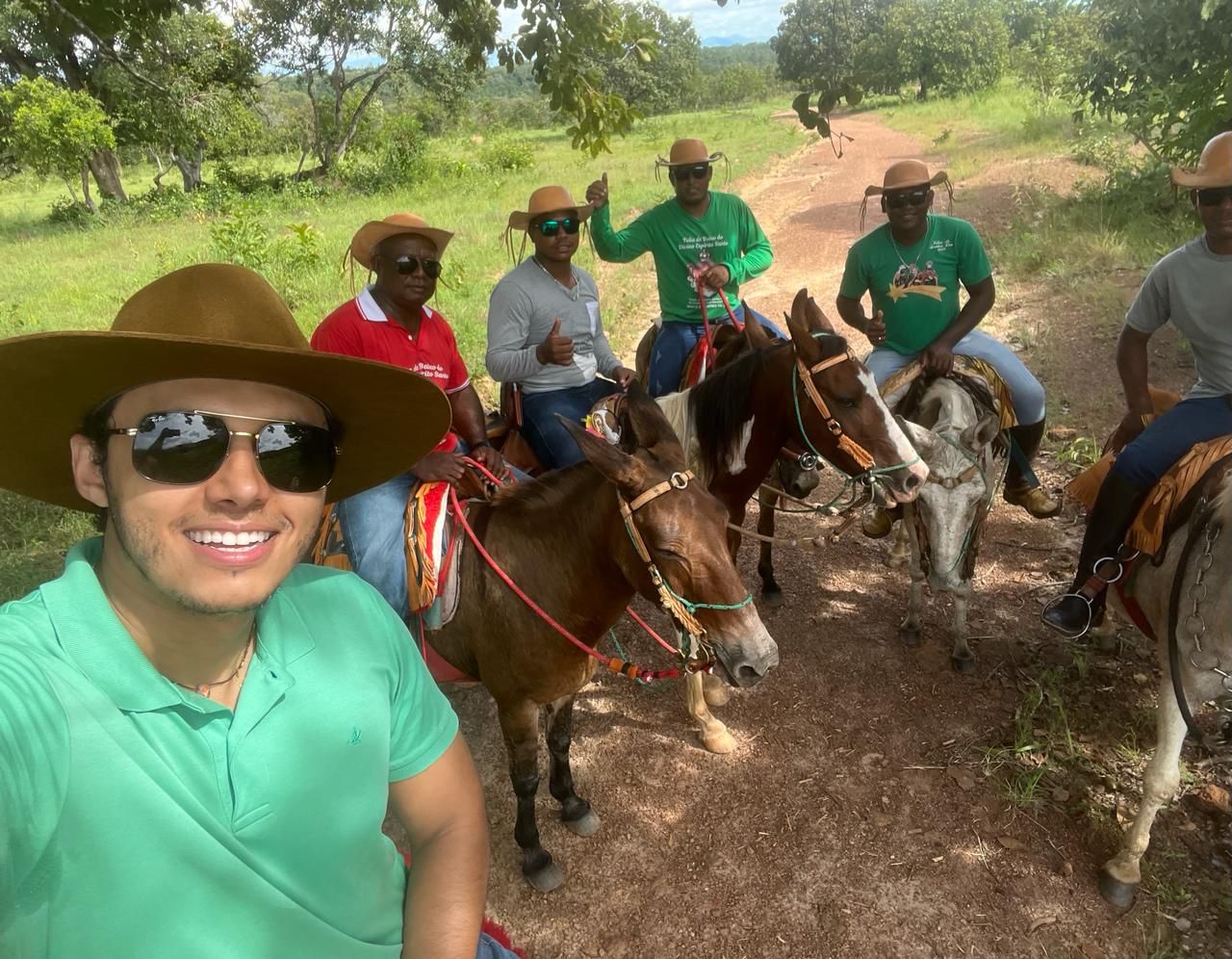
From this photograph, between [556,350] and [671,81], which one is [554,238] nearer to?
[556,350]

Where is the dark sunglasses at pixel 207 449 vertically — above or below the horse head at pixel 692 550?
above

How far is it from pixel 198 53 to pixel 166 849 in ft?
88.5

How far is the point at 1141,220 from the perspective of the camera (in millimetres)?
11727

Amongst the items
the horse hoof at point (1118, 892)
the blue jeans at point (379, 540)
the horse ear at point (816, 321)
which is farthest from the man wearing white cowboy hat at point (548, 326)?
the horse hoof at point (1118, 892)

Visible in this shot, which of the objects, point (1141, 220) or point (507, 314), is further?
point (1141, 220)

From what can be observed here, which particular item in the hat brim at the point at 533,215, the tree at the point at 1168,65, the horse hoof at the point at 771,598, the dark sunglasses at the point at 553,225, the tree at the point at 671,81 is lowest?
the horse hoof at the point at 771,598

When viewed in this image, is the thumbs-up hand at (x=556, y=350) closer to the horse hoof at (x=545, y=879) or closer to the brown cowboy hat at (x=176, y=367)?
the brown cowboy hat at (x=176, y=367)

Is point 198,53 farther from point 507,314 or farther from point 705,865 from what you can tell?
point 705,865

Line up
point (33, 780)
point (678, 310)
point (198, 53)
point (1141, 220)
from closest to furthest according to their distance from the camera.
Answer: point (33, 780) < point (678, 310) < point (1141, 220) < point (198, 53)

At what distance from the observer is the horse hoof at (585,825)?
11.7 ft

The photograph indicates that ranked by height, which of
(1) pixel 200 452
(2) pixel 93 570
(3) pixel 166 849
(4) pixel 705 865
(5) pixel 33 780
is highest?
(1) pixel 200 452

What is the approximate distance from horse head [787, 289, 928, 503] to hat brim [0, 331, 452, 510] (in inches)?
90.1

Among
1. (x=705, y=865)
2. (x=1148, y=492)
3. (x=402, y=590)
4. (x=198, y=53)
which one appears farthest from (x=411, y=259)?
(x=198, y=53)

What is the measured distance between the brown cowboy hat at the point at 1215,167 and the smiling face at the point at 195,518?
12.7 feet
